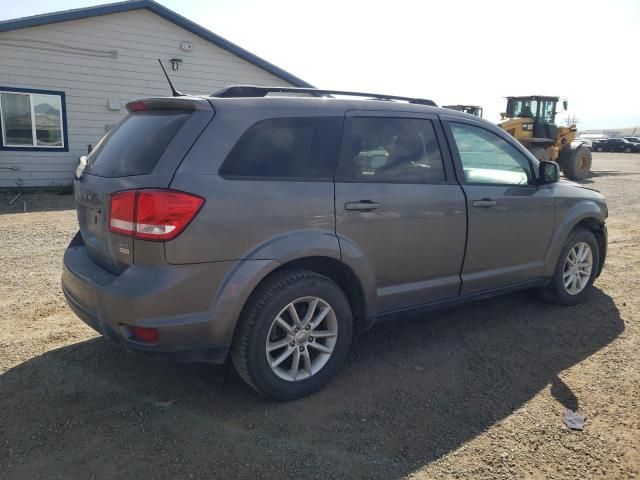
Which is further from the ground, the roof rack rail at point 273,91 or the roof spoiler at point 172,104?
the roof rack rail at point 273,91

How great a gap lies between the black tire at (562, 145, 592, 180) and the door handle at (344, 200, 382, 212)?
59.6 feet

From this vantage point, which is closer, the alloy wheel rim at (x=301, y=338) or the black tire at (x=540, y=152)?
the alloy wheel rim at (x=301, y=338)

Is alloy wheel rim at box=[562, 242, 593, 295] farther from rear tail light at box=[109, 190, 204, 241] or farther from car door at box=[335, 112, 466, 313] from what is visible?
rear tail light at box=[109, 190, 204, 241]

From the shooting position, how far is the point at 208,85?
547 inches

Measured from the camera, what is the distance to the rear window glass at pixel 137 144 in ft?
9.68

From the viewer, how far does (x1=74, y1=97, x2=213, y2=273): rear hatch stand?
2.84 m

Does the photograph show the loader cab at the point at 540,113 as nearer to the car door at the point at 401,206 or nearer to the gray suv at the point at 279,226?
the gray suv at the point at 279,226

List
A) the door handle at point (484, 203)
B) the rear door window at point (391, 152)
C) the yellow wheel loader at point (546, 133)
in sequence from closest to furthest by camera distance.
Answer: the rear door window at point (391, 152) < the door handle at point (484, 203) < the yellow wheel loader at point (546, 133)

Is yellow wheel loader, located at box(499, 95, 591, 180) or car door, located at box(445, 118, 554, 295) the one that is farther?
yellow wheel loader, located at box(499, 95, 591, 180)

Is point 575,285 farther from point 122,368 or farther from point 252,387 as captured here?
point 122,368

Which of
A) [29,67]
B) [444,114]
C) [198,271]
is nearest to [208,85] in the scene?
[29,67]

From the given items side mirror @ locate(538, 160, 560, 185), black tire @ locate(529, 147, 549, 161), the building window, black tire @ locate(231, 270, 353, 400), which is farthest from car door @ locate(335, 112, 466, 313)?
black tire @ locate(529, 147, 549, 161)

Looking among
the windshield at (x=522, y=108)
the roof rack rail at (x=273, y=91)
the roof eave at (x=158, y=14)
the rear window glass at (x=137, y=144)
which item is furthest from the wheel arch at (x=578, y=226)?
the windshield at (x=522, y=108)

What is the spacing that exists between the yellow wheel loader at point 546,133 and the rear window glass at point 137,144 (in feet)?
56.1
